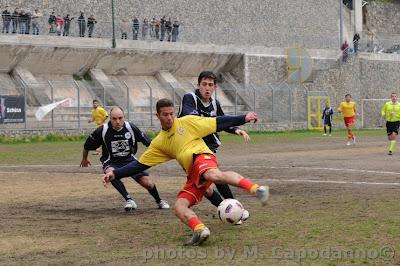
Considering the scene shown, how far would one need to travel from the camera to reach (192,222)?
8.71 metres

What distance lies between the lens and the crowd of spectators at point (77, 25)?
44.5 meters

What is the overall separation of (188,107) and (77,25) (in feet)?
128

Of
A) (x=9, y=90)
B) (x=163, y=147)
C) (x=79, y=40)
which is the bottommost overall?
(x=163, y=147)

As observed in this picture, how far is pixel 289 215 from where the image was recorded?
34.9ft

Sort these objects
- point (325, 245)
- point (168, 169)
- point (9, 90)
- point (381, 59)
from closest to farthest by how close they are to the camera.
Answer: point (325, 245) < point (168, 169) < point (9, 90) < point (381, 59)

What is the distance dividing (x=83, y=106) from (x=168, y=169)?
80.5 ft

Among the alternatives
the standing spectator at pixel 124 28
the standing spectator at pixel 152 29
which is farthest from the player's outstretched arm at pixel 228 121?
the standing spectator at pixel 152 29

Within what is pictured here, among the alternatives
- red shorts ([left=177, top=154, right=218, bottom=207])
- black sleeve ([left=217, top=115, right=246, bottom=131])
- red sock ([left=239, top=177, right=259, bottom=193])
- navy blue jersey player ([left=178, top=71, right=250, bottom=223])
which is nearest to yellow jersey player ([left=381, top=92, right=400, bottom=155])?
navy blue jersey player ([left=178, top=71, right=250, bottom=223])

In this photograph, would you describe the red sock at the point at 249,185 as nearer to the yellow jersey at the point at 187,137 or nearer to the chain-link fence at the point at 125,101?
the yellow jersey at the point at 187,137

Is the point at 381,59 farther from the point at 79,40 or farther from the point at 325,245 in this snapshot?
the point at 325,245

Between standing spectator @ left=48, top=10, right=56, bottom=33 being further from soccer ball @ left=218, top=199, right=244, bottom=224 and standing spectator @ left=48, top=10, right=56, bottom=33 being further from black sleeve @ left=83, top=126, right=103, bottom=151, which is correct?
soccer ball @ left=218, top=199, right=244, bottom=224

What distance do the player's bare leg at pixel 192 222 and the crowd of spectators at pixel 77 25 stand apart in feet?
122

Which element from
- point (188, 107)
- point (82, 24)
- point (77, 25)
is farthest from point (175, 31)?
point (188, 107)

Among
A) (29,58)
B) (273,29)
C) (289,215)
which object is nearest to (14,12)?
(29,58)
